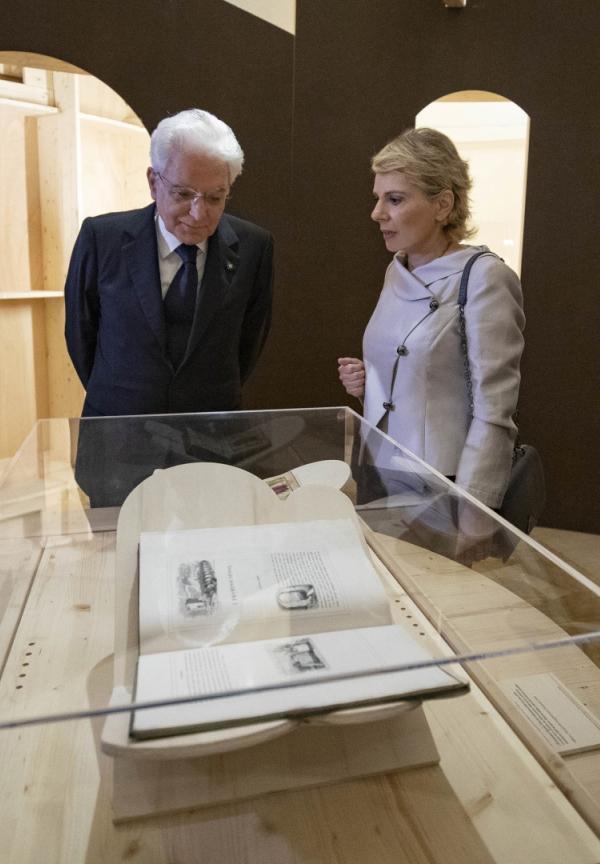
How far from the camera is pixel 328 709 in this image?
67cm

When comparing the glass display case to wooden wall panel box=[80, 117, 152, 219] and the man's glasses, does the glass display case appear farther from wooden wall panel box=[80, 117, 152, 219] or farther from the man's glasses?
wooden wall panel box=[80, 117, 152, 219]

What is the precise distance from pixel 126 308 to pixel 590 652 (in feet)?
5.45

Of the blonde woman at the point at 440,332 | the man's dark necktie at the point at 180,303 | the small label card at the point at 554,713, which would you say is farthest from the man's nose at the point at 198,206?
the small label card at the point at 554,713

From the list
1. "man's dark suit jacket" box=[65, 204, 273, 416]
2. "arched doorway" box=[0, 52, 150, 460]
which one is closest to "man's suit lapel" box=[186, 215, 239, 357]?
"man's dark suit jacket" box=[65, 204, 273, 416]

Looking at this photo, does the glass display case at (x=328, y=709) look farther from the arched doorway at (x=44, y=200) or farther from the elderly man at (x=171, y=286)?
the arched doorway at (x=44, y=200)

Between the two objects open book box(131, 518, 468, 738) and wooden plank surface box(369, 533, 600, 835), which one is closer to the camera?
open book box(131, 518, 468, 738)

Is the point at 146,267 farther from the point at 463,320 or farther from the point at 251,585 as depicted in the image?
the point at 251,585

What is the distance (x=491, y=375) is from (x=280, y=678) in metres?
1.29

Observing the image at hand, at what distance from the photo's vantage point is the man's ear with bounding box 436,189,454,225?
78.3 inches

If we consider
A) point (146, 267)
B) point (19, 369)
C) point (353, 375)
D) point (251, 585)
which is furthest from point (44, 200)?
point (251, 585)

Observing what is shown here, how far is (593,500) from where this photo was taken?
406 centimetres

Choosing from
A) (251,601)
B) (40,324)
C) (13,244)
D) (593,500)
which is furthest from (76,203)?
(251,601)

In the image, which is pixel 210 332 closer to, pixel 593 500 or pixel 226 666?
pixel 226 666

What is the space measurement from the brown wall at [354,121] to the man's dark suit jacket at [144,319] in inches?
53.1
